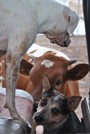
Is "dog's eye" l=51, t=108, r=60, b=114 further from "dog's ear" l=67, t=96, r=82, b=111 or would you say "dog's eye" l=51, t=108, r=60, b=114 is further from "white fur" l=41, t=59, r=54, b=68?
"white fur" l=41, t=59, r=54, b=68

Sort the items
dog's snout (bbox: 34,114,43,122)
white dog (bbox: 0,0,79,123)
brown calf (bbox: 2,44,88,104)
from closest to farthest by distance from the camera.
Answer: white dog (bbox: 0,0,79,123)
dog's snout (bbox: 34,114,43,122)
brown calf (bbox: 2,44,88,104)

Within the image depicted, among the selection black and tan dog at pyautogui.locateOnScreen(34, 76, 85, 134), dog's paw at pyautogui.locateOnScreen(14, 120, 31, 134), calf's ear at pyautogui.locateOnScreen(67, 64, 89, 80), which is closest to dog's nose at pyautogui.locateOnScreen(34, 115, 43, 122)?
black and tan dog at pyautogui.locateOnScreen(34, 76, 85, 134)

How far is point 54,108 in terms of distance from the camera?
960 millimetres

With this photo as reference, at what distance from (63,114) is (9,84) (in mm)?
322

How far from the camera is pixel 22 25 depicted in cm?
69

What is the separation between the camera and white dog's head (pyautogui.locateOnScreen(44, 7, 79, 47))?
74 centimetres

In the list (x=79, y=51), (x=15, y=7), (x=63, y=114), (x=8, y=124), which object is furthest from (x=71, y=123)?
(x=79, y=51)

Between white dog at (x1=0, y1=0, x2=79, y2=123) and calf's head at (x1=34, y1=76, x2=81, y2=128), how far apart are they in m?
0.24

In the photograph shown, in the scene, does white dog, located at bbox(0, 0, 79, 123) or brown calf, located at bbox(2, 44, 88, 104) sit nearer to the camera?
white dog, located at bbox(0, 0, 79, 123)

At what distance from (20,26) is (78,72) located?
1.88 feet

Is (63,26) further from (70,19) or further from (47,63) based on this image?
(47,63)

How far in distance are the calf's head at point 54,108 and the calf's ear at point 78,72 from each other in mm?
239

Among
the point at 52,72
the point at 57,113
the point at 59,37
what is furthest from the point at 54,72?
the point at 59,37

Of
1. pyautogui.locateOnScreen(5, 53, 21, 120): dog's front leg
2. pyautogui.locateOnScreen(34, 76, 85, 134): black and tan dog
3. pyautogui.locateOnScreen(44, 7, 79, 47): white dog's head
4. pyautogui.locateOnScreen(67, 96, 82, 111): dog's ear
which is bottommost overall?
pyautogui.locateOnScreen(34, 76, 85, 134): black and tan dog
